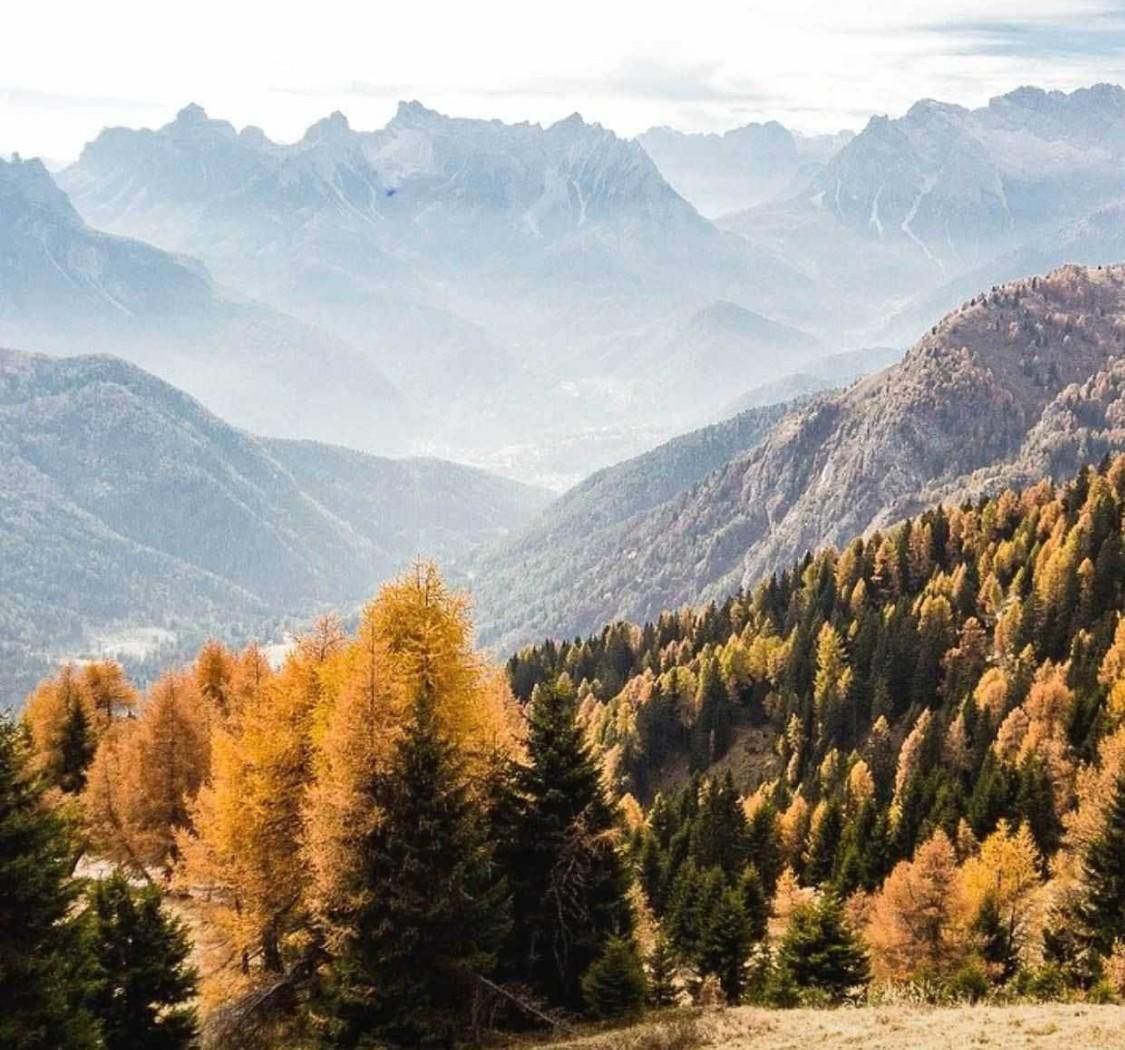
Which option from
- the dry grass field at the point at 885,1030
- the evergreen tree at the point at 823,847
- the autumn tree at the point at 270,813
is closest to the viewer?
the dry grass field at the point at 885,1030

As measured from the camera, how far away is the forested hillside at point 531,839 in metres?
32.8

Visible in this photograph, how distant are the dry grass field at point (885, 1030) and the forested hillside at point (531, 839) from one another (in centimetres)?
378

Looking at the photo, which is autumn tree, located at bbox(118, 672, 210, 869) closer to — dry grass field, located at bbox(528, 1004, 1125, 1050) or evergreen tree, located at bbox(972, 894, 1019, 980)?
dry grass field, located at bbox(528, 1004, 1125, 1050)

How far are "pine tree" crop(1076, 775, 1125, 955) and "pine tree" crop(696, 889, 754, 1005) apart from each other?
1605 centimetres

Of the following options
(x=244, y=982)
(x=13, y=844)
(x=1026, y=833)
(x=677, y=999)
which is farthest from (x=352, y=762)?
(x=1026, y=833)

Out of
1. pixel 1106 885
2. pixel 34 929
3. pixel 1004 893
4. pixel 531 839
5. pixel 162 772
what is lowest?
pixel 1004 893

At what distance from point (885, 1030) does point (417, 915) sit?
563 inches

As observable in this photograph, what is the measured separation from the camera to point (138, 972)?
34.8 m

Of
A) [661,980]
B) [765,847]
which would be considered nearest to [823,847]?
[765,847]

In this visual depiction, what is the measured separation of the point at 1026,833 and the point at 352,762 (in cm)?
5008

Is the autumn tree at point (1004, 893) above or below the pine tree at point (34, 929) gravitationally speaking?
below

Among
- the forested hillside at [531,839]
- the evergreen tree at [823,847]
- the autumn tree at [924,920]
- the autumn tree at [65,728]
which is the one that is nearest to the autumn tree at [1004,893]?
the forested hillside at [531,839]

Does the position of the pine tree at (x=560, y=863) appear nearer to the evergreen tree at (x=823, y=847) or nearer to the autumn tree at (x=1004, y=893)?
the autumn tree at (x=1004, y=893)

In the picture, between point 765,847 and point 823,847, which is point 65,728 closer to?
point 765,847
